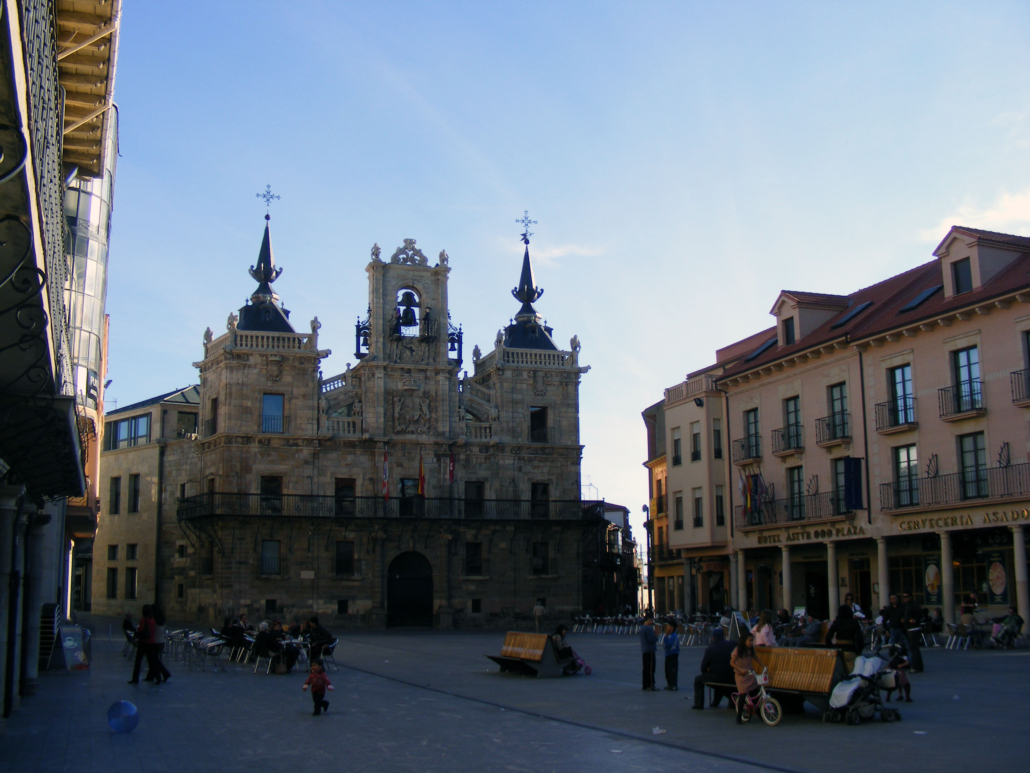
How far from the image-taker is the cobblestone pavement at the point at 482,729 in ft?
38.0

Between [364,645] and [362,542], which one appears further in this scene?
[362,542]

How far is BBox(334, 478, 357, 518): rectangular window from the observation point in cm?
5153

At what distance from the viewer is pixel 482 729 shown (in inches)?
560

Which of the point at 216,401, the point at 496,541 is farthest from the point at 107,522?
the point at 496,541

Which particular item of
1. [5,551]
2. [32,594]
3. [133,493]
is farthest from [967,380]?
[133,493]

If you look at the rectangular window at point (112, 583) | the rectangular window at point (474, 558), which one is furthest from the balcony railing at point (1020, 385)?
the rectangular window at point (112, 583)

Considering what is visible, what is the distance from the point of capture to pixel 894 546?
115 ft

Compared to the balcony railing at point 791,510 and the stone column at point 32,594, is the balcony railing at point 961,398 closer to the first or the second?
the balcony railing at point 791,510

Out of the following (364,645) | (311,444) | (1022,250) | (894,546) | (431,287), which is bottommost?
(364,645)

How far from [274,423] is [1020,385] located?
33710mm

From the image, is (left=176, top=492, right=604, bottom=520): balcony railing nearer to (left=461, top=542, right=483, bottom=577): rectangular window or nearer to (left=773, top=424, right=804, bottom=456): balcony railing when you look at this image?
(left=461, top=542, right=483, bottom=577): rectangular window

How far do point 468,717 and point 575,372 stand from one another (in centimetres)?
4192

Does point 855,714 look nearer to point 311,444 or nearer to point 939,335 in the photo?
point 939,335

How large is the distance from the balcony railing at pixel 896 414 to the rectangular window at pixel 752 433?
688 centimetres
